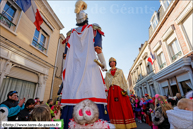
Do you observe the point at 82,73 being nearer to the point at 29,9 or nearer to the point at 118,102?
the point at 118,102

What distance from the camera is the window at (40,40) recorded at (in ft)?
23.8

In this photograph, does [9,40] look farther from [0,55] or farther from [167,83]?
[167,83]

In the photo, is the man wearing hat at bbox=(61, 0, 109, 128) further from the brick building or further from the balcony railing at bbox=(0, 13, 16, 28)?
the brick building

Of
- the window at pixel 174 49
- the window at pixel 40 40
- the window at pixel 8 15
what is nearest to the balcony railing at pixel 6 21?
the window at pixel 8 15

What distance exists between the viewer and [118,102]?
2.63 m

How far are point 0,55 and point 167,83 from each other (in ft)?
42.8

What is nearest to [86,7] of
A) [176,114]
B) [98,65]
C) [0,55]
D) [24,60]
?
[98,65]

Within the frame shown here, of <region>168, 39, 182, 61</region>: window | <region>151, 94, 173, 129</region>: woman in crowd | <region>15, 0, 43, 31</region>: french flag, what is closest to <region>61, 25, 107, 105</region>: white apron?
<region>151, 94, 173, 129</region>: woman in crowd

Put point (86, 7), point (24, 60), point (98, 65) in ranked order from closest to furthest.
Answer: point (98, 65), point (86, 7), point (24, 60)

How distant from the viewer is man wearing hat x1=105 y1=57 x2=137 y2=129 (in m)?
2.43

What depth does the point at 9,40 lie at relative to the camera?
5059mm

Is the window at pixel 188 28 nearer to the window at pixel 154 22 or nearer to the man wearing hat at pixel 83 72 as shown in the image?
the window at pixel 154 22

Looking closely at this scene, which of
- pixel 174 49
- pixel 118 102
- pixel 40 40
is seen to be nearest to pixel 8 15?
pixel 40 40

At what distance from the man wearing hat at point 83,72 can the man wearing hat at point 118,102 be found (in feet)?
3.66
